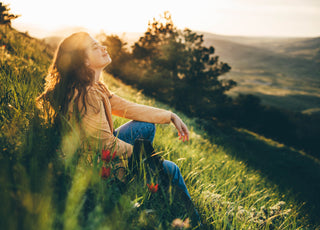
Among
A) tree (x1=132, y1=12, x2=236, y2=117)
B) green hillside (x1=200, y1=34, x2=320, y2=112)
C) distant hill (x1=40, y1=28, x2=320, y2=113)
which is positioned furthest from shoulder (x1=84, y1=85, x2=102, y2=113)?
green hillside (x1=200, y1=34, x2=320, y2=112)

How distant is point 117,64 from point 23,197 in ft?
92.4

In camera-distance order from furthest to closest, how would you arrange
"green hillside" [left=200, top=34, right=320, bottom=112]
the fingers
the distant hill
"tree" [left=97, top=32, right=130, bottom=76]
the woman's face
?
the distant hill, "green hillside" [left=200, top=34, right=320, bottom=112], "tree" [left=97, top=32, right=130, bottom=76], the fingers, the woman's face

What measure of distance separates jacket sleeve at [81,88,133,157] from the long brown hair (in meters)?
0.08

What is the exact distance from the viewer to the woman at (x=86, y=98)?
170 centimetres

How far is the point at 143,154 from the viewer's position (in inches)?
66.4

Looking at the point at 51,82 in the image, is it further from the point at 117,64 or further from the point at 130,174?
the point at 117,64

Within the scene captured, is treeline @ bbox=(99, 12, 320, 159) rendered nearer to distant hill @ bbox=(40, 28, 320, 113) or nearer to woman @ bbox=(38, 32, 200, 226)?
woman @ bbox=(38, 32, 200, 226)

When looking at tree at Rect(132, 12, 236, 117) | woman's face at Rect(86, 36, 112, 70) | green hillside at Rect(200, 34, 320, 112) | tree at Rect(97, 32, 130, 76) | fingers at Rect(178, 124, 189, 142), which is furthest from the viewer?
green hillside at Rect(200, 34, 320, 112)

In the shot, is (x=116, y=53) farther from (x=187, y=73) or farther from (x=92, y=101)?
(x=92, y=101)

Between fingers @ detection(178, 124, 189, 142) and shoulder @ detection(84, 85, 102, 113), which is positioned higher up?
shoulder @ detection(84, 85, 102, 113)

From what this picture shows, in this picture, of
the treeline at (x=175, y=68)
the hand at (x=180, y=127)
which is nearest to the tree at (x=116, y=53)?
the treeline at (x=175, y=68)

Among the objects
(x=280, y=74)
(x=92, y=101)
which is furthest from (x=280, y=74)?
(x=92, y=101)

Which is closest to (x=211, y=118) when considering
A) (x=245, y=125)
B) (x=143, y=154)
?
(x=245, y=125)

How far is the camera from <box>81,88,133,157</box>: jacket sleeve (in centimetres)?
171
